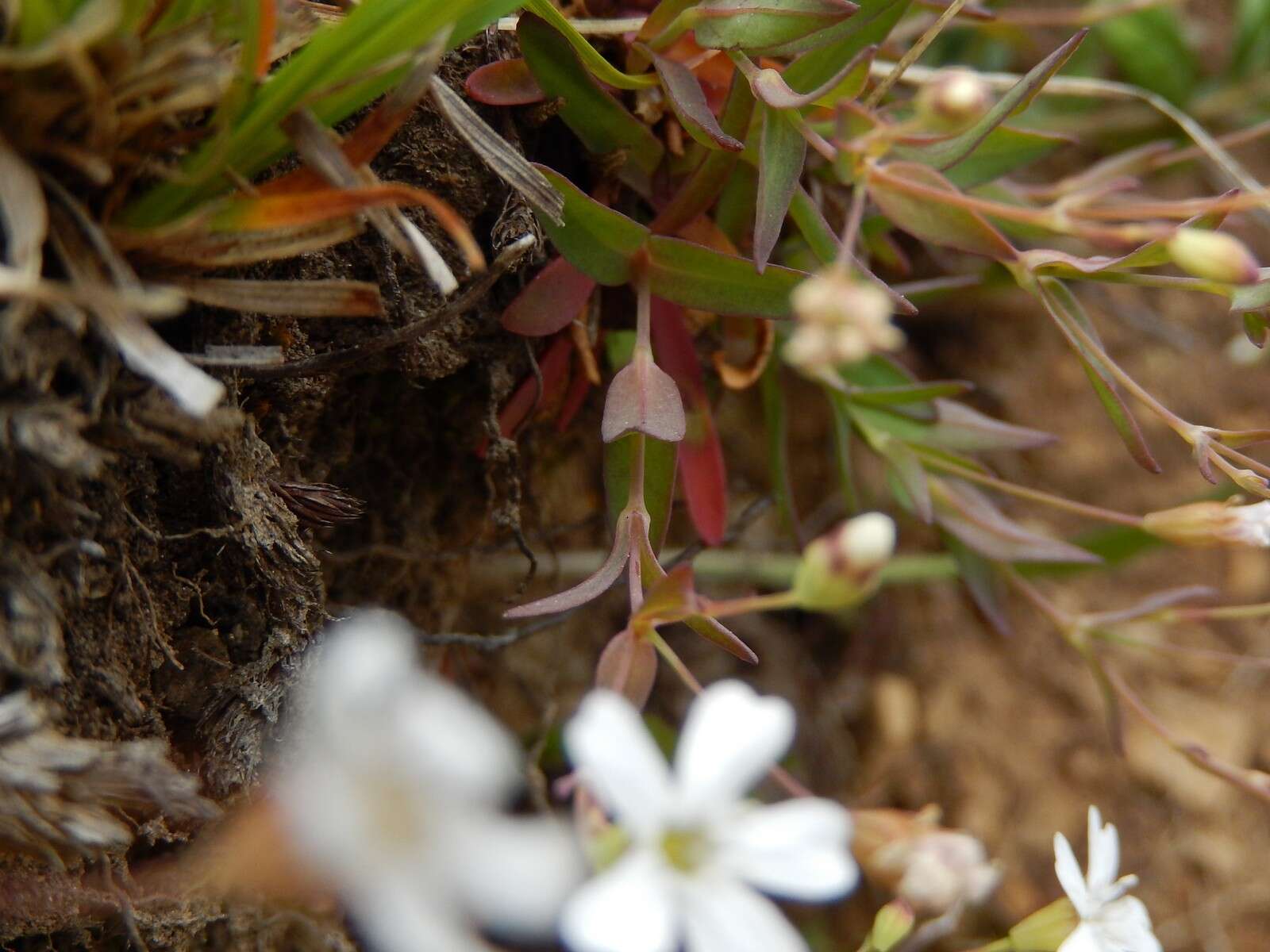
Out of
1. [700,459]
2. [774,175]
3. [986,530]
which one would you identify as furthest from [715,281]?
[986,530]

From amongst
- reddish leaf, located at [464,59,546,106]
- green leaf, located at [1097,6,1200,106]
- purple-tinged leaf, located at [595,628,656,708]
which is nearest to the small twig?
reddish leaf, located at [464,59,546,106]

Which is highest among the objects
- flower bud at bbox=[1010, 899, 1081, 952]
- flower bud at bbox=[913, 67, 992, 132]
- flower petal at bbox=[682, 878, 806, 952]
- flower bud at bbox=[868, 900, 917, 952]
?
flower bud at bbox=[913, 67, 992, 132]

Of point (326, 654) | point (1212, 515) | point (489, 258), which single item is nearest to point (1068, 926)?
point (1212, 515)

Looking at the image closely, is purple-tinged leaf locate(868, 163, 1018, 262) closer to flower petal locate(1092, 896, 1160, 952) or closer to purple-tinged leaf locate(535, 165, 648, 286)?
purple-tinged leaf locate(535, 165, 648, 286)

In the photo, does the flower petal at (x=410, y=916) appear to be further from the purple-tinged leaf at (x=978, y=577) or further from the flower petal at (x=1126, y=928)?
the purple-tinged leaf at (x=978, y=577)

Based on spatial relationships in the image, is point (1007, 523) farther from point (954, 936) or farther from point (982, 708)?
point (954, 936)

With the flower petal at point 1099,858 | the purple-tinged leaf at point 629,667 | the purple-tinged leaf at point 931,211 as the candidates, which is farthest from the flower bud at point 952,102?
the flower petal at point 1099,858

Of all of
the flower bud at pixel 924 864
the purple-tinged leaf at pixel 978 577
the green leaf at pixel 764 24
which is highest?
the green leaf at pixel 764 24
